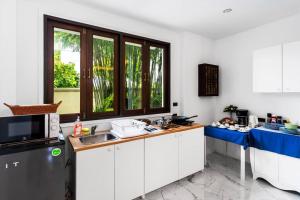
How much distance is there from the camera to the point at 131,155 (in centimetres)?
208

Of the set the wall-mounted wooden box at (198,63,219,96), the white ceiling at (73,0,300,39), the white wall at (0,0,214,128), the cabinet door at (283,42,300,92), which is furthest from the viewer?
the wall-mounted wooden box at (198,63,219,96)

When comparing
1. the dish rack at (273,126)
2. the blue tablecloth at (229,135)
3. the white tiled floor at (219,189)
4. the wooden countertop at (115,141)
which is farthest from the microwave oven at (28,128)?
the dish rack at (273,126)

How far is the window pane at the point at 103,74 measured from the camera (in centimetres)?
251

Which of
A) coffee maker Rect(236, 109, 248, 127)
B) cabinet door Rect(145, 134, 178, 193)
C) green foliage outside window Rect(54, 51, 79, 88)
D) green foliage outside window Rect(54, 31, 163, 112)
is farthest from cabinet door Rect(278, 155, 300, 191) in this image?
green foliage outside window Rect(54, 51, 79, 88)

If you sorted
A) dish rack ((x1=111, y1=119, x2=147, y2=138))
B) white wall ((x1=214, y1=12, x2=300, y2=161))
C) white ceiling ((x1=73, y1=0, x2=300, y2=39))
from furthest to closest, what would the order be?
white wall ((x1=214, y1=12, x2=300, y2=161))
white ceiling ((x1=73, y1=0, x2=300, y2=39))
dish rack ((x1=111, y1=119, x2=147, y2=138))

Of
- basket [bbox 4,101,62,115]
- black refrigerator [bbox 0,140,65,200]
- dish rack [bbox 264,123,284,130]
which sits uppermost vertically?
basket [bbox 4,101,62,115]

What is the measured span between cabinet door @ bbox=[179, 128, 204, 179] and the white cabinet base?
0.81 meters

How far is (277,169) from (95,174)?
2.47 metres

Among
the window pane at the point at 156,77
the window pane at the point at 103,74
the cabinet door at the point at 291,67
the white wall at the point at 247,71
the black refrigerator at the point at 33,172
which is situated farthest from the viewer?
the window pane at the point at 156,77

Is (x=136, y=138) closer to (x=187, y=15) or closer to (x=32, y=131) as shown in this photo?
(x=32, y=131)

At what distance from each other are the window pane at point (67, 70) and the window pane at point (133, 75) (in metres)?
0.76

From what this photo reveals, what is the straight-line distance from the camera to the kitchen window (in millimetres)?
2223

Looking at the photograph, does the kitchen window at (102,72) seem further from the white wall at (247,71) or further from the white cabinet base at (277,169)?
the white cabinet base at (277,169)

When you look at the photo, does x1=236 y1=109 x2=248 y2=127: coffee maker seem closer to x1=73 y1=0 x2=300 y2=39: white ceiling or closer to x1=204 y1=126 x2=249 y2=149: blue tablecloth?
x1=204 y1=126 x2=249 y2=149: blue tablecloth
